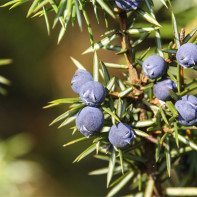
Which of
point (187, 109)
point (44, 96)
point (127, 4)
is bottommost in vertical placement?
point (44, 96)

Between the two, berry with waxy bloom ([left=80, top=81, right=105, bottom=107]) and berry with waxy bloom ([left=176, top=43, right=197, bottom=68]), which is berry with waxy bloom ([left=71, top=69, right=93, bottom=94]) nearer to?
berry with waxy bloom ([left=80, top=81, right=105, bottom=107])

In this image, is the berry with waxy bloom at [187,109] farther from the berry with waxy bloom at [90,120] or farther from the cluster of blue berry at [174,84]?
the berry with waxy bloom at [90,120]

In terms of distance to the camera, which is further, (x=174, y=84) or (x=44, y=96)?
(x=44, y=96)

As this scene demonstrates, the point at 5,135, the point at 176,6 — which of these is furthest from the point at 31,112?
the point at 176,6

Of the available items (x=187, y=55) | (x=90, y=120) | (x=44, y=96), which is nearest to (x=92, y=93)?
(x=90, y=120)

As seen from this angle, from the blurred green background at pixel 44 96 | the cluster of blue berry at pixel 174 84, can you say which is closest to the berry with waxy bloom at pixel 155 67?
the cluster of blue berry at pixel 174 84

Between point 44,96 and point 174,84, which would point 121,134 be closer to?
point 174,84

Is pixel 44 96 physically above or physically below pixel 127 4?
below
